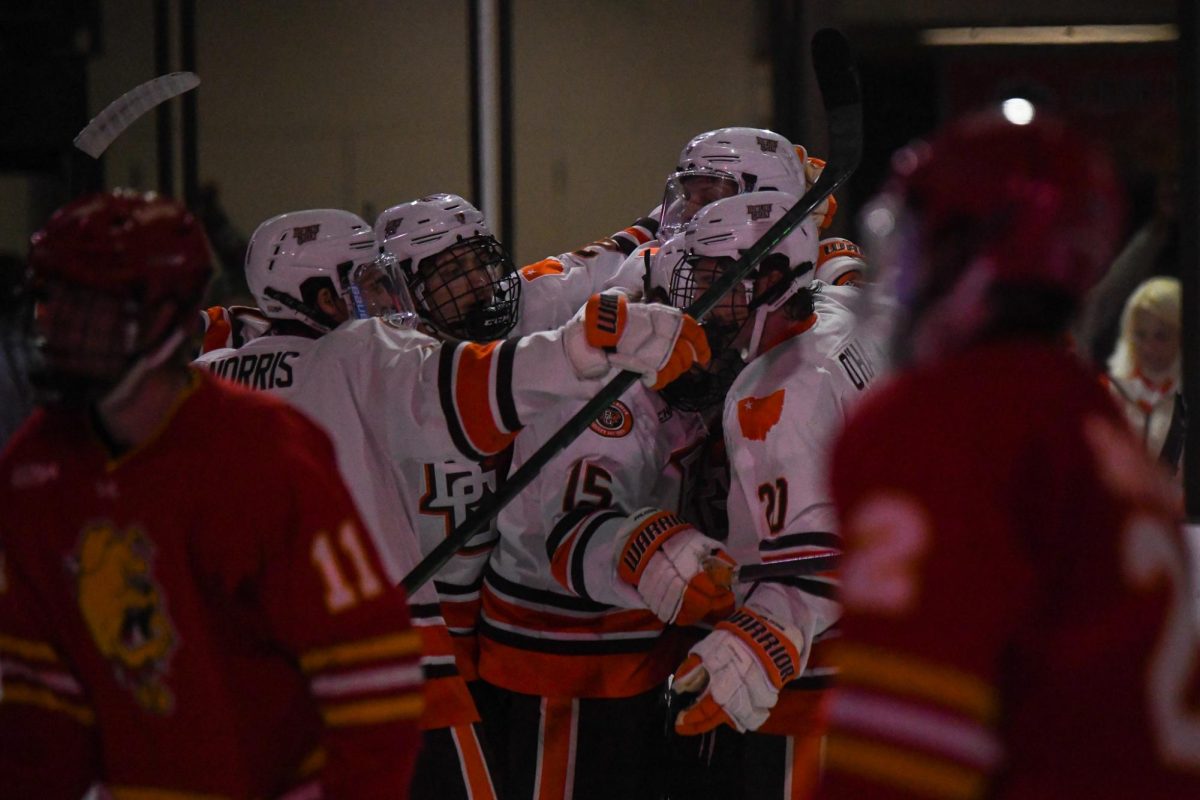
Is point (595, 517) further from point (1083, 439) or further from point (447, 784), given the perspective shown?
point (1083, 439)

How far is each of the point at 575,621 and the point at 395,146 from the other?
11.5 feet

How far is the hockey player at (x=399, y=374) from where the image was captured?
208cm

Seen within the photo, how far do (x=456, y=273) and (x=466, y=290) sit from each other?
35 millimetres

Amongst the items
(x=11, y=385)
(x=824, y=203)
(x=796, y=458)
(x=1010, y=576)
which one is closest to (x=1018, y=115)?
(x=1010, y=576)

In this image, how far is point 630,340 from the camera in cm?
210

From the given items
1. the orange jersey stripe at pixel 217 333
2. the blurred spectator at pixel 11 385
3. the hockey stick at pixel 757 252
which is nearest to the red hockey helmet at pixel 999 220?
the hockey stick at pixel 757 252

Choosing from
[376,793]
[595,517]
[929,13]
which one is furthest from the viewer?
[929,13]

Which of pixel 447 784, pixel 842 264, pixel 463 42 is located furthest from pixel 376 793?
pixel 463 42

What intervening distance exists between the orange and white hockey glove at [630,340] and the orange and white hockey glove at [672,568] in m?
0.44

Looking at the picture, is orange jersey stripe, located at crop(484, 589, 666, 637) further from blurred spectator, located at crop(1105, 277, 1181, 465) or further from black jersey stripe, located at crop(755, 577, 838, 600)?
blurred spectator, located at crop(1105, 277, 1181, 465)

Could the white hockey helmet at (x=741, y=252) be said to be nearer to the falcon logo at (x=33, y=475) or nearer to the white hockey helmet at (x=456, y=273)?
the white hockey helmet at (x=456, y=273)

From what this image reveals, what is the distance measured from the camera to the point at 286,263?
2484mm

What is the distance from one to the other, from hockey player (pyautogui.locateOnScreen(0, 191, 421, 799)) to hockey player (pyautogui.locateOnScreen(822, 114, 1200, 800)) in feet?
1.57

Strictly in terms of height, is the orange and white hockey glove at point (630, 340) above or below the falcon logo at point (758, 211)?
below
